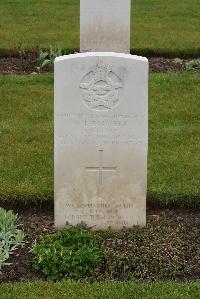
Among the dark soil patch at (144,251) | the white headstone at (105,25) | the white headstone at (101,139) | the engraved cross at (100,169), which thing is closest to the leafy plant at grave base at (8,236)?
the dark soil patch at (144,251)

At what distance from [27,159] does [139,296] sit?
280 centimetres

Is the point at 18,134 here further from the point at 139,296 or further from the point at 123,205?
the point at 139,296

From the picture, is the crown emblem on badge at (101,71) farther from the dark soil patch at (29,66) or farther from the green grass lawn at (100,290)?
the dark soil patch at (29,66)

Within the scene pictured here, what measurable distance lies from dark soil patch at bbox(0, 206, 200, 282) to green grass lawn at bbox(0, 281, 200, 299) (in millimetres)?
207

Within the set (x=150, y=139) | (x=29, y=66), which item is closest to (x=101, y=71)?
(x=150, y=139)

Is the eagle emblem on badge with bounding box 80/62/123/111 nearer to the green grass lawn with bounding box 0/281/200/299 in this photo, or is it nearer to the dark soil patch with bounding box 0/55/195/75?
the green grass lawn with bounding box 0/281/200/299

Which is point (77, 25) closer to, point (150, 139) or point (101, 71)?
point (150, 139)

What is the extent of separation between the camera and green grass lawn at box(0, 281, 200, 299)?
499 cm

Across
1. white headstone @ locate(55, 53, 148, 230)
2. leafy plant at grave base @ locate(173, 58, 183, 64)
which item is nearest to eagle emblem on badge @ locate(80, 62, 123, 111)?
white headstone @ locate(55, 53, 148, 230)

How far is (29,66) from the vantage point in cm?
1134

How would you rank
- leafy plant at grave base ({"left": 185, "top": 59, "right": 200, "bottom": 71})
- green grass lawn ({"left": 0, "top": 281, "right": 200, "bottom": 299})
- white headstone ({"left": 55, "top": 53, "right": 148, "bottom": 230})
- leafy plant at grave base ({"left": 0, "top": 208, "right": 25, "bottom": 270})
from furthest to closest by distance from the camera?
leafy plant at grave base ({"left": 185, "top": 59, "right": 200, "bottom": 71}) → white headstone ({"left": 55, "top": 53, "right": 148, "bottom": 230}) → leafy plant at grave base ({"left": 0, "top": 208, "right": 25, "bottom": 270}) → green grass lawn ({"left": 0, "top": 281, "right": 200, "bottom": 299})

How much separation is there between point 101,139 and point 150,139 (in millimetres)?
2380

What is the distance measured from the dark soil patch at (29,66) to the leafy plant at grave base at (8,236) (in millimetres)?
5527

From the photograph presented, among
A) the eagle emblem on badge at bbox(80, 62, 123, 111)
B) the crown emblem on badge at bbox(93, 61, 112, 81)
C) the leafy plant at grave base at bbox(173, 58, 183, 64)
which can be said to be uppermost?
the leafy plant at grave base at bbox(173, 58, 183, 64)
